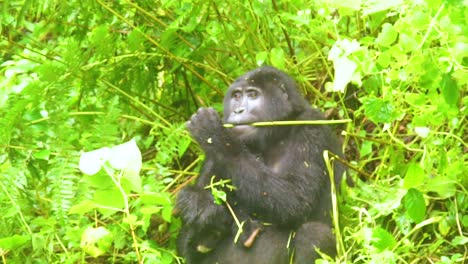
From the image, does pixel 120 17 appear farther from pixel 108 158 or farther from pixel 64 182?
pixel 108 158

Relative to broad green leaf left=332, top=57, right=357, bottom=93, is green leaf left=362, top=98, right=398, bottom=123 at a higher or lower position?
lower

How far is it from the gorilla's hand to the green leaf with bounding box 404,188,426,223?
3.24 ft

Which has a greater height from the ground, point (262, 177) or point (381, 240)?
point (381, 240)

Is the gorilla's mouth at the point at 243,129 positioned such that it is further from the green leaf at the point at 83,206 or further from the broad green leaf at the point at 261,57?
the green leaf at the point at 83,206

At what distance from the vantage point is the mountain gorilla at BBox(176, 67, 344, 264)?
377 centimetres

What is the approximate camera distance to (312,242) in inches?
144

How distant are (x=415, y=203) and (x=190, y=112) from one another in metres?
1.98

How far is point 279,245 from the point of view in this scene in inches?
150

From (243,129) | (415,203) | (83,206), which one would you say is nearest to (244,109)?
(243,129)

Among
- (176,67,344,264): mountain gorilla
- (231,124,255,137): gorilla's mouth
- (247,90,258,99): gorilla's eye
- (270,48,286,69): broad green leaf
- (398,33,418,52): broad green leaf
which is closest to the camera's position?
(398,33,418,52): broad green leaf

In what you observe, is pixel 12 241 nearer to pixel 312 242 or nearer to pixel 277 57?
pixel 312 242

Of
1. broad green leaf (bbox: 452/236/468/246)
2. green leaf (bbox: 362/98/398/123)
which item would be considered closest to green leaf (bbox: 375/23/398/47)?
green leaf (bbox: 362/98/398/123)

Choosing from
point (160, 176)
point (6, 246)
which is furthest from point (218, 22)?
point (6, 246)

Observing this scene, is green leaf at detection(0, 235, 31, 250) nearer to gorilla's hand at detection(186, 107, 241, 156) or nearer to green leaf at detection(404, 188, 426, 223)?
gorilla's hand at detection(186, 107, 241, 156)
